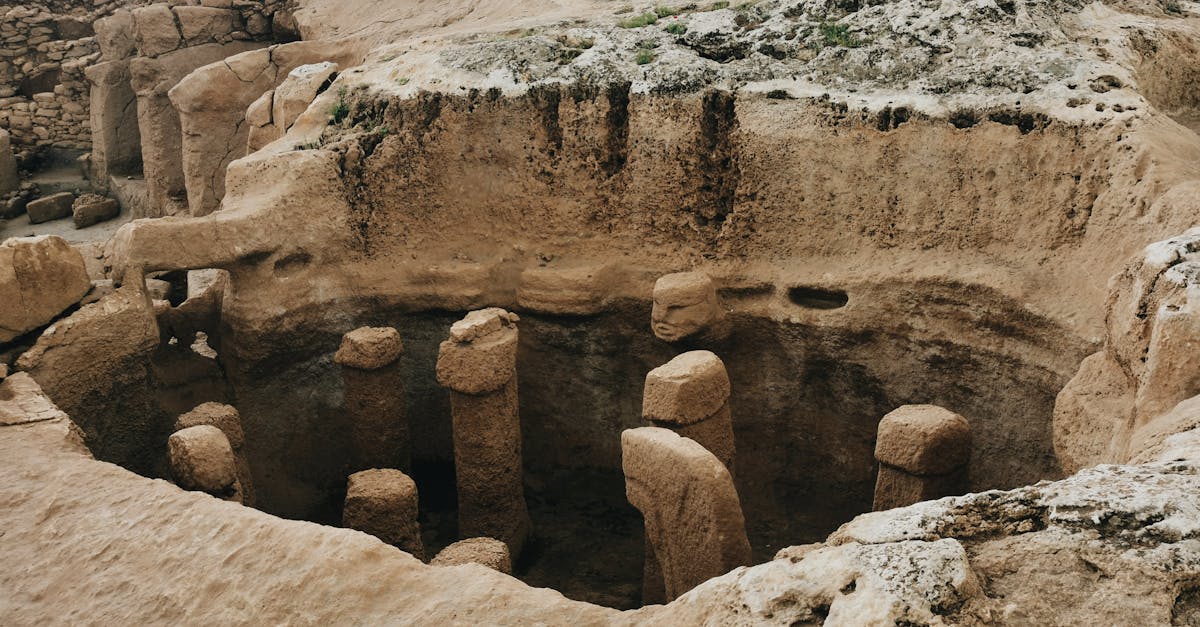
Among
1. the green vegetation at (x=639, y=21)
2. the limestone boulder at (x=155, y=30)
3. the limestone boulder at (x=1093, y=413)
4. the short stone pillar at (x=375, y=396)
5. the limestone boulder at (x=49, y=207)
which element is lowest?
the limestone boulder at (x=49, y=207)

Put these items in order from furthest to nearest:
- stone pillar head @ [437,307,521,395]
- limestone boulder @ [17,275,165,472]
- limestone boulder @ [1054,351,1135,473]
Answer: stone pillar head @ [437,307,521,395]
limestone boulder @ [17,275,165,472]
limestone boulder @ [1054,351,1135,473]

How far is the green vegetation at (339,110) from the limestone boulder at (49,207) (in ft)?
21.5

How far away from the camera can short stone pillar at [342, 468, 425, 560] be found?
455cm

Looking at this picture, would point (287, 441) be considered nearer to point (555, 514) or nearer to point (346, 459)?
point (346, 459)

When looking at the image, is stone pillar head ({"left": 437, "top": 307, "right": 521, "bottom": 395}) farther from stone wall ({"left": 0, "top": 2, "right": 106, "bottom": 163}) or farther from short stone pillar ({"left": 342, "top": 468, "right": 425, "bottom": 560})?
stone wall ({"left": 0, "top": 2, "right": 106, "bottom": 163})

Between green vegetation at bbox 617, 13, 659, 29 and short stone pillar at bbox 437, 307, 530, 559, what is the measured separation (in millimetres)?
1938

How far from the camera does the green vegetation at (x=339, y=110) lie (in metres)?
6.43

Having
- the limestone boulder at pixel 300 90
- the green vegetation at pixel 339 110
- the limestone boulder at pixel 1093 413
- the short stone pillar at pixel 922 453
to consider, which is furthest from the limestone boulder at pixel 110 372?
the limestone boulder at pixel 1093 413

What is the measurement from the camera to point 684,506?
3.86 m

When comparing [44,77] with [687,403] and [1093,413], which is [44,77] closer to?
[687,403]

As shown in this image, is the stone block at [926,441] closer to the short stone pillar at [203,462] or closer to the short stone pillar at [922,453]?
the short stone pillar at [922,453]

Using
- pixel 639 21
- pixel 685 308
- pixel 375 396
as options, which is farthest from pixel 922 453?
pixel 639 21

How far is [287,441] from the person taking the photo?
6.27m

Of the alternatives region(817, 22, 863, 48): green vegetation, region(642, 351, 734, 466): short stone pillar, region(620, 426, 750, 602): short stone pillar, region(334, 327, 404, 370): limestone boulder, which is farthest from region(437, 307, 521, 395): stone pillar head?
region(817, 22, 863, 48): green vegetation
